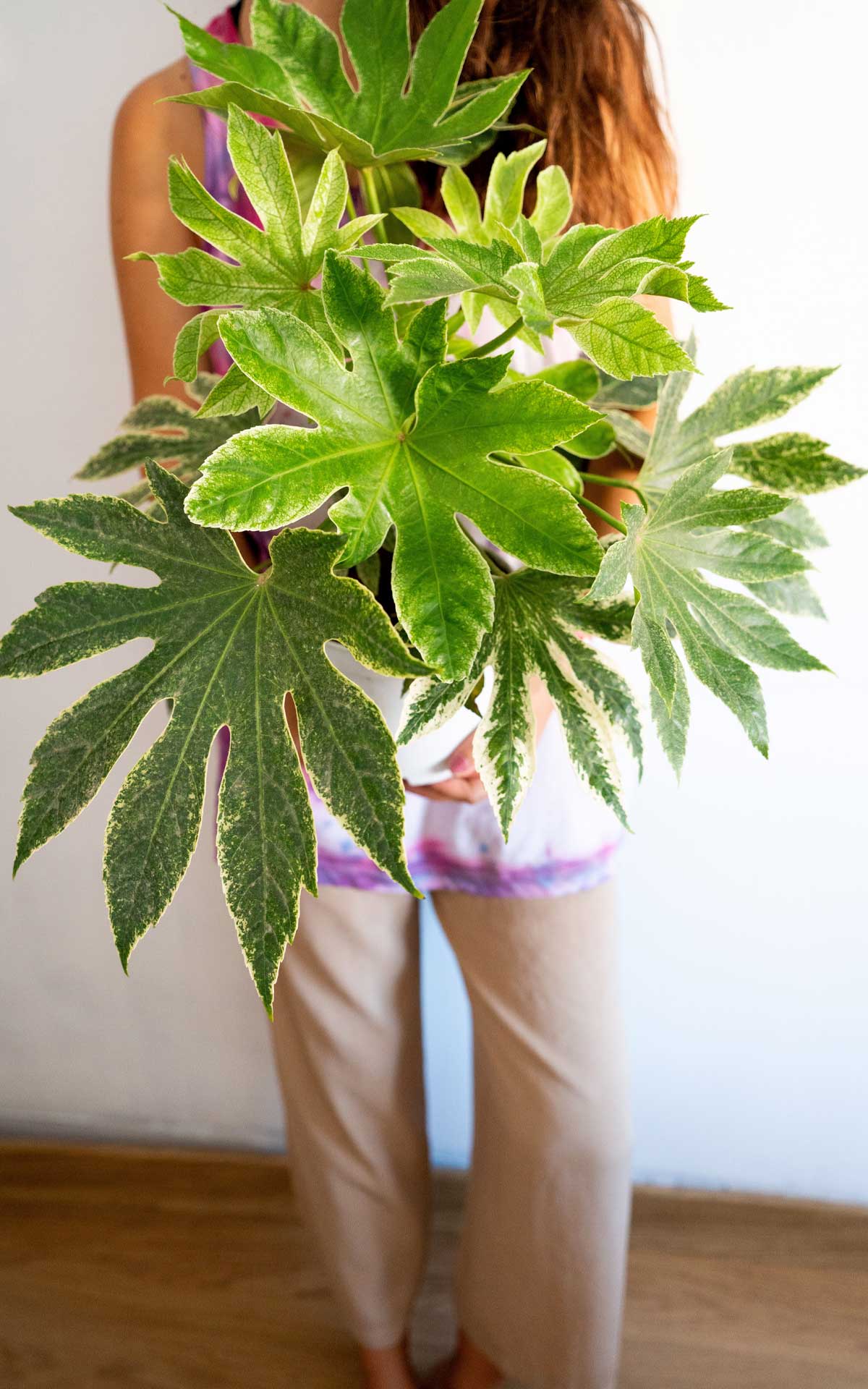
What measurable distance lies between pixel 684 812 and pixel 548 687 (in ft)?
2.20

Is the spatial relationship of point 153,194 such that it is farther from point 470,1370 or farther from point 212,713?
point 470,1370

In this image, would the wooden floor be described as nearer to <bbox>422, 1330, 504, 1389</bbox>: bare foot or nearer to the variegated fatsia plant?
<bbox>422, 1330, 504, 1389</bbox>: bare foot

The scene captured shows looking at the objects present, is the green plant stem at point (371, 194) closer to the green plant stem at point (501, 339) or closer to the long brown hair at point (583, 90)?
the green plant stem at point (501, 339)

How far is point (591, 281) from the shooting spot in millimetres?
347

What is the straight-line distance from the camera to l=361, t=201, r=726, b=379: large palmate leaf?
0.33 m

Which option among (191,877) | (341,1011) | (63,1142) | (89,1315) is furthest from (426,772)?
(63,1142)

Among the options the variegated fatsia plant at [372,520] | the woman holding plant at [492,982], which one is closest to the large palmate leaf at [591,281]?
the variegated fatsia plant at [372,520]

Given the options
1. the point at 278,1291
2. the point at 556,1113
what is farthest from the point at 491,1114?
the point at 278,1291

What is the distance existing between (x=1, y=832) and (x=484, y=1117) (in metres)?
0.72

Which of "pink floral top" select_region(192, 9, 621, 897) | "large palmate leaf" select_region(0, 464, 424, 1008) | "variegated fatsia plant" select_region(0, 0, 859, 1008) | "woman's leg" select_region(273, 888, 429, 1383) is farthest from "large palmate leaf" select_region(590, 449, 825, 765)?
"woman's leg" select_region(273, 888, 429, 1383)

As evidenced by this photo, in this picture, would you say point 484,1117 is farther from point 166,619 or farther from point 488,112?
point 488,112

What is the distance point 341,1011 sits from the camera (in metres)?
0.94

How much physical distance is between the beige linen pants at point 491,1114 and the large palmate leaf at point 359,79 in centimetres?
61

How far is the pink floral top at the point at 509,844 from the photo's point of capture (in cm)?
83
